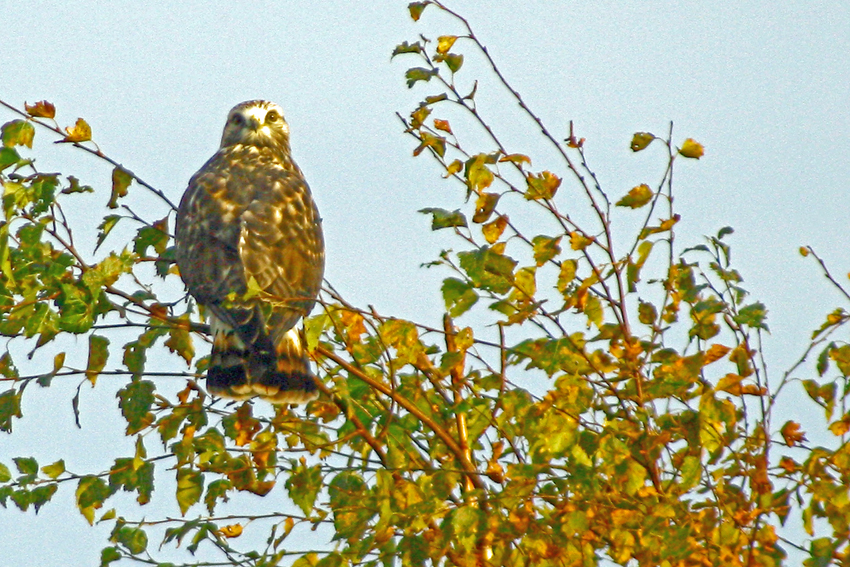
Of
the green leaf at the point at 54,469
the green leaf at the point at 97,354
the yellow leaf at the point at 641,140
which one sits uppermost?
the yellow leaf at the point at 641,140

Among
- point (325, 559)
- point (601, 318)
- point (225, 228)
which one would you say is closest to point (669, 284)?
point (601, 318)

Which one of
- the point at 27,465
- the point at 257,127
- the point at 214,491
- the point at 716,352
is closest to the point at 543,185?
the point at 716,352

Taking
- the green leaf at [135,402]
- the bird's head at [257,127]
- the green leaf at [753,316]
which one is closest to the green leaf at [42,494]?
the green leaf at [135,402]

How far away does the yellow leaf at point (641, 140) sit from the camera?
349cm

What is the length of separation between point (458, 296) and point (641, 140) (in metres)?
0.77

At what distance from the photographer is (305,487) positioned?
3.57 meters

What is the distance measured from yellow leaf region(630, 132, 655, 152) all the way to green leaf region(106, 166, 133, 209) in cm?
182

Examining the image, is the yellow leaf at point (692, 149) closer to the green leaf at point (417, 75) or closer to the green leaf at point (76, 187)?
the green leaf at point (417, 75)

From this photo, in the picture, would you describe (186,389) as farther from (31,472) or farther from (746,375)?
(746,375)

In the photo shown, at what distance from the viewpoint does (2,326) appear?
362 centimetres

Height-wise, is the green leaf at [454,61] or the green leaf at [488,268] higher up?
the green leaf at [454,61]

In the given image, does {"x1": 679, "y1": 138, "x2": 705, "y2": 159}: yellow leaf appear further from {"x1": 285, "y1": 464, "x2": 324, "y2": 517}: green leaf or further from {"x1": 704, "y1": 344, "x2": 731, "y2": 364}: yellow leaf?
{"x1": 285, "y1": 464, "x2": 324, "y2": 517}: green leaf

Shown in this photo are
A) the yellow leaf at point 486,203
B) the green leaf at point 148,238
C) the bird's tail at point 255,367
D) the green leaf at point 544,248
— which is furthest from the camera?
the bird's tail at point 255,367

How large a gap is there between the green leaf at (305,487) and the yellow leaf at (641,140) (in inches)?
53.5
